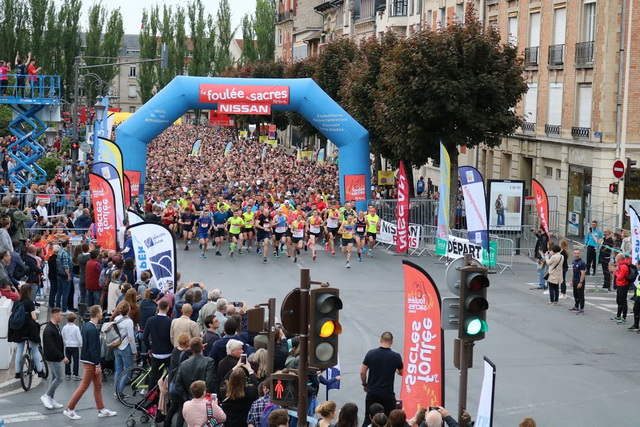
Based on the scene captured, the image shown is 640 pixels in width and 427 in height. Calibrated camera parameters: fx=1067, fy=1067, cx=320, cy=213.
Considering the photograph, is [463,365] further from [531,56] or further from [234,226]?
[531,56]

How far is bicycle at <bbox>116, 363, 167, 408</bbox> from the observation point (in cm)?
1392

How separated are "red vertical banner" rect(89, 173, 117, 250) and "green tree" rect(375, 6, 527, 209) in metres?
12.7

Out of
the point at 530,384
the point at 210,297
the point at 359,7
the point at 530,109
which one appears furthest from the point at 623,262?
the point at 359,7

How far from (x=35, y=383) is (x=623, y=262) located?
431 inches

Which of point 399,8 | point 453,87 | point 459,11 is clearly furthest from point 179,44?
point 453,87

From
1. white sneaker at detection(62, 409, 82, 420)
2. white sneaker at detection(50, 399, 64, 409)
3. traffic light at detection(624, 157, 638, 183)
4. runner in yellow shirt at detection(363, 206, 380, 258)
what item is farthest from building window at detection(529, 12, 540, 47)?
white sneaker at detection(62, 409, 82, 420)

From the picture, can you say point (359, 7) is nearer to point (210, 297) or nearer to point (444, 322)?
point (210, 297)

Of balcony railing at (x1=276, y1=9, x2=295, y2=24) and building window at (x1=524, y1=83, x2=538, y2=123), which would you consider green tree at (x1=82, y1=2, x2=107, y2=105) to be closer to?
balcony railing at (x1=276, y1=9, x2=295, y2=24)

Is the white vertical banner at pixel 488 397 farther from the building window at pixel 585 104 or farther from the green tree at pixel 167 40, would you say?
the green tree at pixel 167 40

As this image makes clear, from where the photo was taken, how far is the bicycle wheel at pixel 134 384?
13.9 m

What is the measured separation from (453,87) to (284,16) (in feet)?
243

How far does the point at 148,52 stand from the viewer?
9975 cm

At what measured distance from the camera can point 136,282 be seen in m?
17.8

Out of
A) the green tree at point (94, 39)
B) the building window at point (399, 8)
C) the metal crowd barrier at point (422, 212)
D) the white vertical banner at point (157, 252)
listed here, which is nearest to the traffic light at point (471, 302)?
the white vertical banner at point (157, 252)
